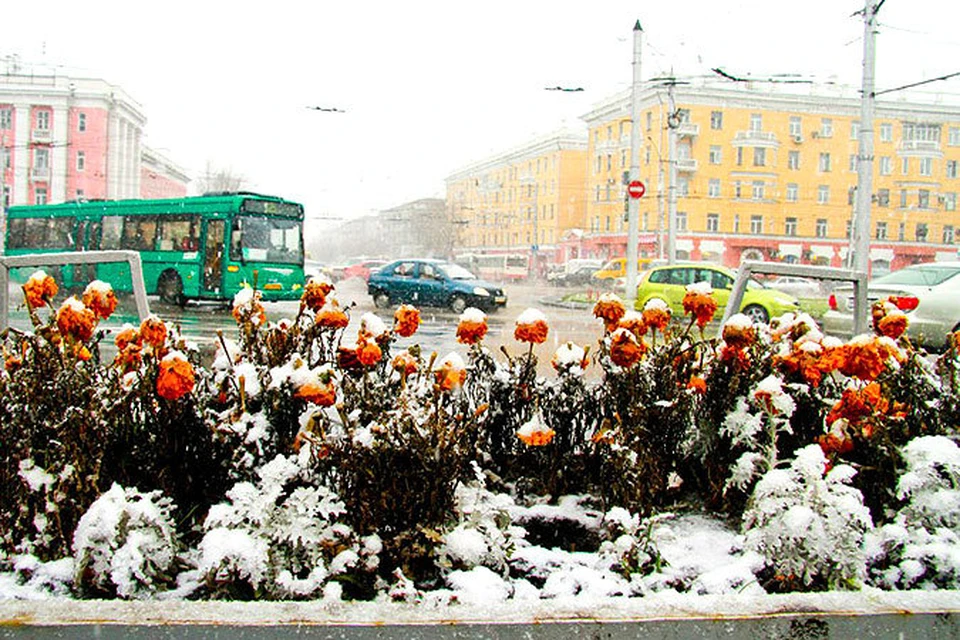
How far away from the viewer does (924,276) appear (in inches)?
500

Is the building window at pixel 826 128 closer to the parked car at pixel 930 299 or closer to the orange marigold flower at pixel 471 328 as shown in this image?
the parked car at pixel 930 299

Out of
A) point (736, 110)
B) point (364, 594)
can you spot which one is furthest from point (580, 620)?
point (736, 110)

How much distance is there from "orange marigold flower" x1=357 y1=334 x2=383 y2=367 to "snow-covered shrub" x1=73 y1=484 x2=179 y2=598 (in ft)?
2.87

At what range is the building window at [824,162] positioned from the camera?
5825 cm

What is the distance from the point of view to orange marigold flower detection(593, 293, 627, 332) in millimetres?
3387

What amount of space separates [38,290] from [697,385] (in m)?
2.71

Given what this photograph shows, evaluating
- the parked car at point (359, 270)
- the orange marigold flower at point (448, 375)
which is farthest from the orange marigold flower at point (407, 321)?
the parked car at point (359, 270)

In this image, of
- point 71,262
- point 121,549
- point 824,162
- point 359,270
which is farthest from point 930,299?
point 824,162

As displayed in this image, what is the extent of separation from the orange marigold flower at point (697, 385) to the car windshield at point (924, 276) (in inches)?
443

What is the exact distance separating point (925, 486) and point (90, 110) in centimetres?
6636

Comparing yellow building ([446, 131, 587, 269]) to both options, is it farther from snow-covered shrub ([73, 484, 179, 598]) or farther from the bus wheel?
snow-covered shrub ([73, 484, 179, 598])

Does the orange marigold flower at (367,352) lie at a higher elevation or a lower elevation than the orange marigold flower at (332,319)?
lower

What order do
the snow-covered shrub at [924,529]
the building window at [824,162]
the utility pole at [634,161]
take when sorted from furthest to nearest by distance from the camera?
the building window at [824,162] < the utility pole at [634,161] < the snow-covered shrub at [924,529]

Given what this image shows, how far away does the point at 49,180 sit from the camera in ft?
191
